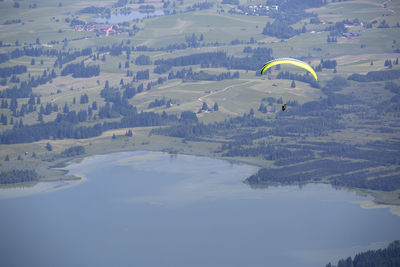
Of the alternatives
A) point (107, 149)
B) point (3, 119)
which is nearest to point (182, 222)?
point (107, 149)

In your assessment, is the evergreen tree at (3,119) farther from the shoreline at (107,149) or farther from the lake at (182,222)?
the lake at (182,222)

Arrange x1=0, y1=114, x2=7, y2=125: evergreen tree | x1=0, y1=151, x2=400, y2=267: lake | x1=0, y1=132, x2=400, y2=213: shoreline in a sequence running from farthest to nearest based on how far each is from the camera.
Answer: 1. x1=0, y1=114, x2=7, y2=125: evergreen tree
2. x1=0, y1=132, x2=400, y2=213: shoreline
3. x1=0, y1=151, x2=400, y2=267: lake

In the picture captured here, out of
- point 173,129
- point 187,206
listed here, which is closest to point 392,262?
point 187,206

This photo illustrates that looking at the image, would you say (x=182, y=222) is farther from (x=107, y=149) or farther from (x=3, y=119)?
(x=3, y=119)

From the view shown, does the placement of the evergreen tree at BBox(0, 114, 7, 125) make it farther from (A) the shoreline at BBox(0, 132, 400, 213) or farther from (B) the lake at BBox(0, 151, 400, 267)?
(B) the lake at BBox(0, 151, 400, 267)

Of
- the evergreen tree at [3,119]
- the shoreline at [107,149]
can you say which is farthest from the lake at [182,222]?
the evergreen tree at [3,119]

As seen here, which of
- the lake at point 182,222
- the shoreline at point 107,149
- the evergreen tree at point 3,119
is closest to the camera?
the lake at point 182,222

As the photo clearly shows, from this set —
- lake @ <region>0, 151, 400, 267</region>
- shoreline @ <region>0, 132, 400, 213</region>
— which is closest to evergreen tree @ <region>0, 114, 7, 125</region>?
shoreline @ <region>0, 132, 400, 213</region>

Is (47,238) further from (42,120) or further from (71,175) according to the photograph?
(42,120)
